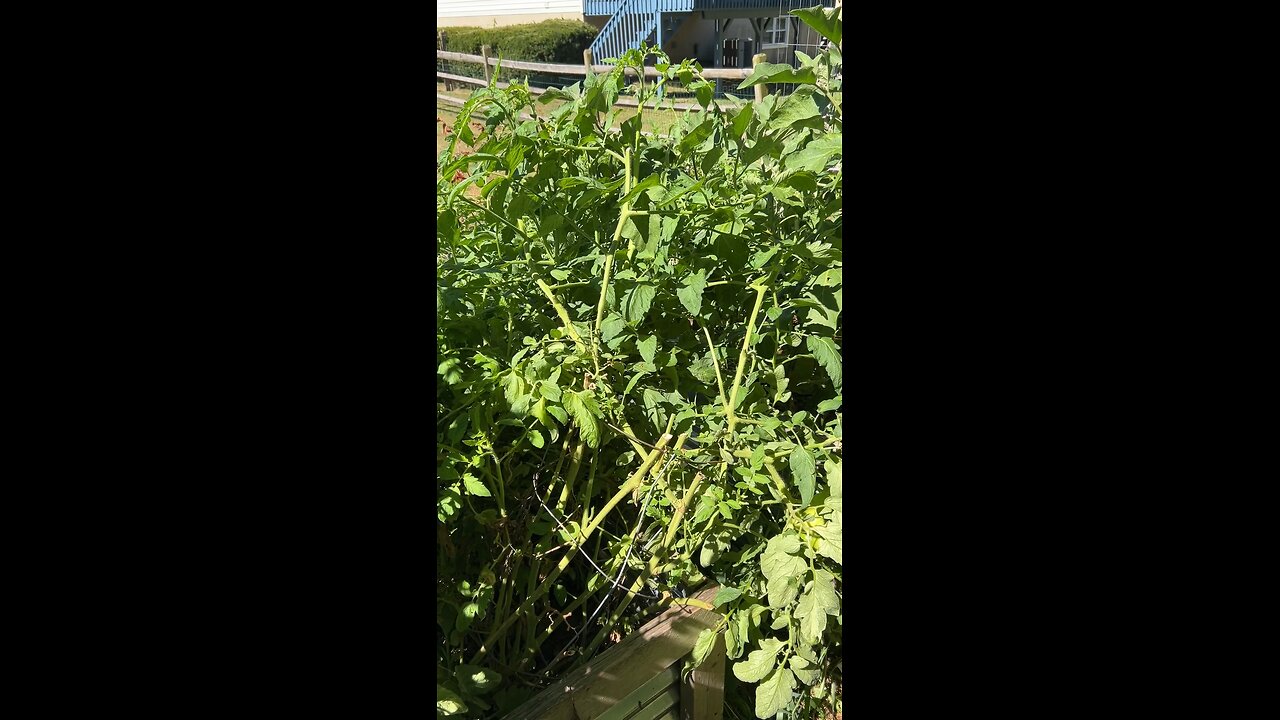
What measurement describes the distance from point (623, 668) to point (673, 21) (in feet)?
74.5

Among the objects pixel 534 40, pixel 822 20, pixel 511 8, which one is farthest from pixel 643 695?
pixel 511 8

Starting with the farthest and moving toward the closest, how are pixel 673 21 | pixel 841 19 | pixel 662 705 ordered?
pixel 673 21 → pixel 662 705 → pixel 841 19

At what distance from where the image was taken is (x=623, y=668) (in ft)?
5.81

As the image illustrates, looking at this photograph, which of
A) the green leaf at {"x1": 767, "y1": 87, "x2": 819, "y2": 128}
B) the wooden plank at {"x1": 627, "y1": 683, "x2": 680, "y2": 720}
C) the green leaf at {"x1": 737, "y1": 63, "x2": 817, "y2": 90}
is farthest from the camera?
the wooden plank at {"x1": 627, "y1": 683, "x2": 680, "y2": 720}

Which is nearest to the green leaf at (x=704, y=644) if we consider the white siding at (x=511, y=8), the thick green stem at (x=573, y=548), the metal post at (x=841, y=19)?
the thick green stem at (x=573, y=548)

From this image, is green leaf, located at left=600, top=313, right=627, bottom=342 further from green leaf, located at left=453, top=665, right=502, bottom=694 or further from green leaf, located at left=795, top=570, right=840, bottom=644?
green leaf, located at left=453, top=665, right=502, bottom=694

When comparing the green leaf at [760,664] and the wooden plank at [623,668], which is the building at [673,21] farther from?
the green leaf at [760,664]

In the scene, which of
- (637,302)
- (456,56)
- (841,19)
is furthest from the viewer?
(456,56)

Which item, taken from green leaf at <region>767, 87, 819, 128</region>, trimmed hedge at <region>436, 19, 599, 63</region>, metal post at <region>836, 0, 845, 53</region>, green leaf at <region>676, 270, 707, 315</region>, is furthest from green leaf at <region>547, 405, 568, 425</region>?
trimmed hedge at <region>436, 19, 599, 63</region>

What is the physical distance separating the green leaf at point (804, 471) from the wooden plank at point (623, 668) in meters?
0.57

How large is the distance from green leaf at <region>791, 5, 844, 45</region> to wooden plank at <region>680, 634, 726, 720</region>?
118 centimetres

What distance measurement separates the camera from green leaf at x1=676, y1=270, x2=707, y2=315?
1.53 metres

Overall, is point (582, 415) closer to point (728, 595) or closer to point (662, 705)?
point (728, 595)
